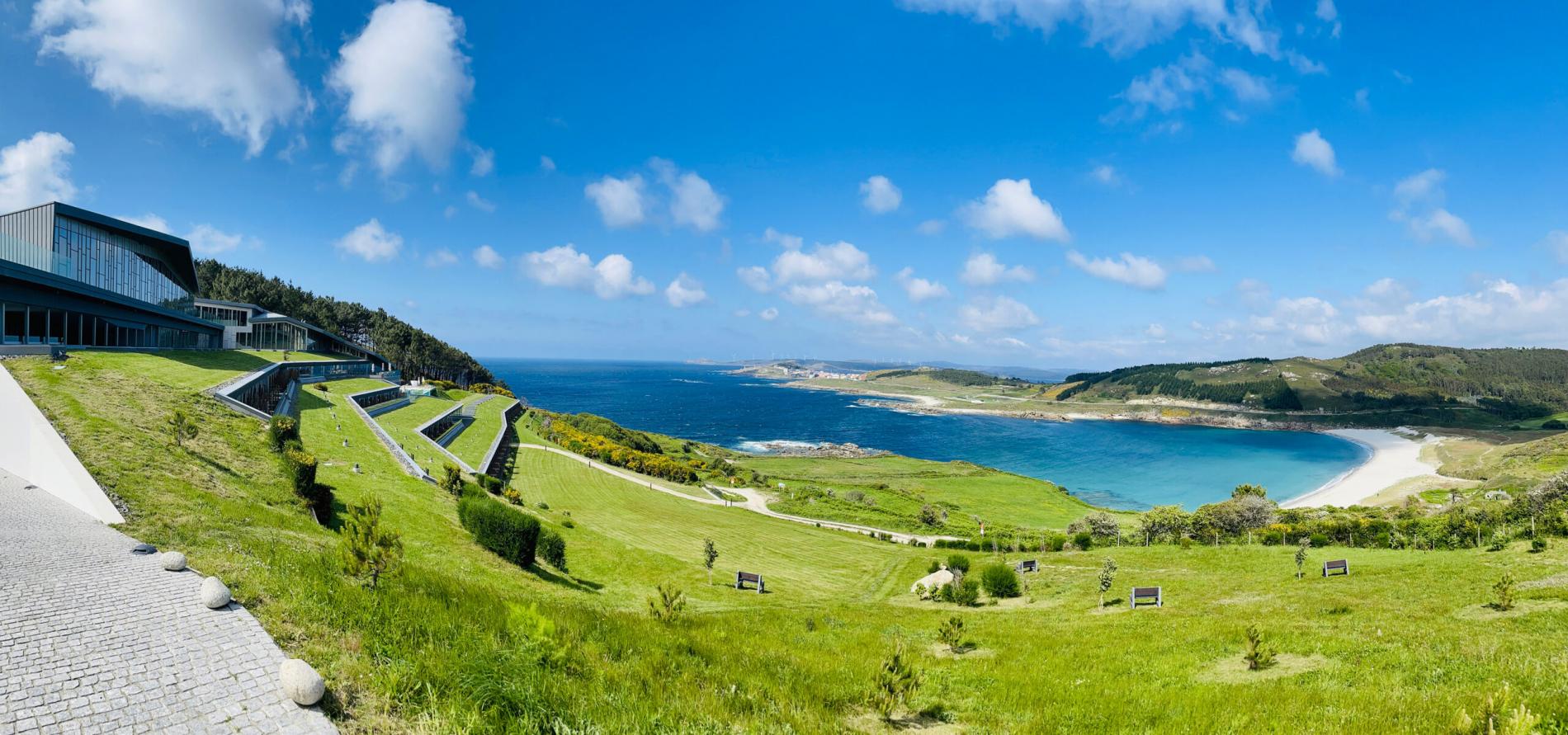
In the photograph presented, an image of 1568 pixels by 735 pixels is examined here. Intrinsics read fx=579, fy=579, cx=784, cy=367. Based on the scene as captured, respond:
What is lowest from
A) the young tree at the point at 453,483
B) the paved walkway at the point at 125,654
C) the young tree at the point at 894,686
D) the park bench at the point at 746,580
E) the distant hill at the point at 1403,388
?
the park bench at the point at 746,580

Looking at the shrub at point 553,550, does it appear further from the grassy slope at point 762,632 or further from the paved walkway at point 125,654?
the paved walkway at point 125,654

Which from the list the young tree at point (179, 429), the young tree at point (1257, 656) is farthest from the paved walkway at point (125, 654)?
the young tree at point (1257, 656)

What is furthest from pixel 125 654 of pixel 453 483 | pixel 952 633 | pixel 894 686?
pixel 453 483

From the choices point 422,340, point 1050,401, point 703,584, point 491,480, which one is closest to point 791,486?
point 491,480

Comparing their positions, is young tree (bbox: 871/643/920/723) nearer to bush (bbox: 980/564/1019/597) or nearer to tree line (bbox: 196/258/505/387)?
bush (bbox: 980/564/1019/597)

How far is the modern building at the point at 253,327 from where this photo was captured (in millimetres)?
59719

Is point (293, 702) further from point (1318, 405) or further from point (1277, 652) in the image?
point (1318, 405)

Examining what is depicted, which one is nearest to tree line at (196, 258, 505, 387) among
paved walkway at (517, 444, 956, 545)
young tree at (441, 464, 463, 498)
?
paved walkway at (517, 444, 956, 545)

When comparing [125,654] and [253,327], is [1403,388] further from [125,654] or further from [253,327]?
[253,327]

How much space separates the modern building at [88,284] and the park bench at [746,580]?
31337 mm

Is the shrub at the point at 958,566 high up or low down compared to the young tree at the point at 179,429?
down

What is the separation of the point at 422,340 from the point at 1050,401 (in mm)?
183338

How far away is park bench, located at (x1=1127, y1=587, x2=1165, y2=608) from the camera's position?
15.0 m

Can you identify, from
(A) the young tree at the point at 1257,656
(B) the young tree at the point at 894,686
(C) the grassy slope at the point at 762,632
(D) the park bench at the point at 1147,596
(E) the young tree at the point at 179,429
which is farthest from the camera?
(E) the young tree at the point at 179,429
